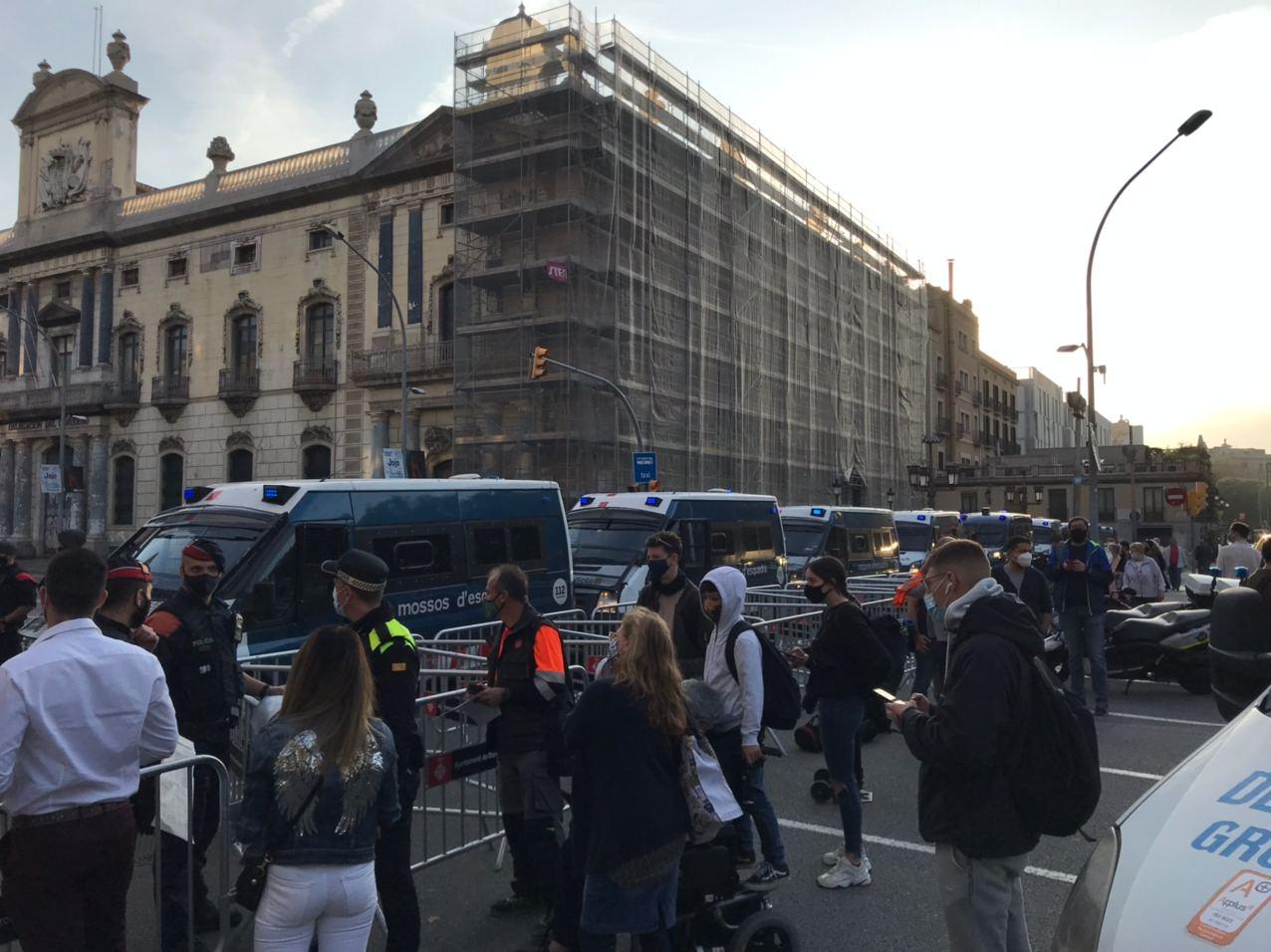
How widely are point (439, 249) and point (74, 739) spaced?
96.7 ft

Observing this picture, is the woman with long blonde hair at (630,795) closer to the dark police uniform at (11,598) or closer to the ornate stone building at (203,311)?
the dark police uniform at (11,598)

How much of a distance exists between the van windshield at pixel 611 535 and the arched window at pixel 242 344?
80.6 ft

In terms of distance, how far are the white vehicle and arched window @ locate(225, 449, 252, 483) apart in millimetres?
35791

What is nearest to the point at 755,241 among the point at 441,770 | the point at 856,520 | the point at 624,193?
the point at 624,193

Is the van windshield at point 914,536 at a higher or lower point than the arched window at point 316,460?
lower

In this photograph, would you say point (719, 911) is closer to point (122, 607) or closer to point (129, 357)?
point (122, 607)

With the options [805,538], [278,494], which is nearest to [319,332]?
[805,538]

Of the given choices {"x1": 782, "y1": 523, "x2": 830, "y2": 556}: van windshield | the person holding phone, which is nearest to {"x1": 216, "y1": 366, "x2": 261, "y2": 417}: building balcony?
{"x1": 782, "y1": 523, "x2": 830, "y2": 556}: van windshield

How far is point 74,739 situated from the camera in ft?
10.1

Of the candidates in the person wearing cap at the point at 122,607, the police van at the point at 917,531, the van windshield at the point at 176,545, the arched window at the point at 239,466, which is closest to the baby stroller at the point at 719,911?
the person wearing cap at the point at 122,607

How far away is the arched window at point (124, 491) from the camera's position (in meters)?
38.6

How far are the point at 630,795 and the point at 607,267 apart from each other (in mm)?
24020

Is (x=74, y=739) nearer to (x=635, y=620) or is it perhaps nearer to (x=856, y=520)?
(x=635, y=620)

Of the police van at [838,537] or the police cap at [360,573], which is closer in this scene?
the police cap at [360,573]
